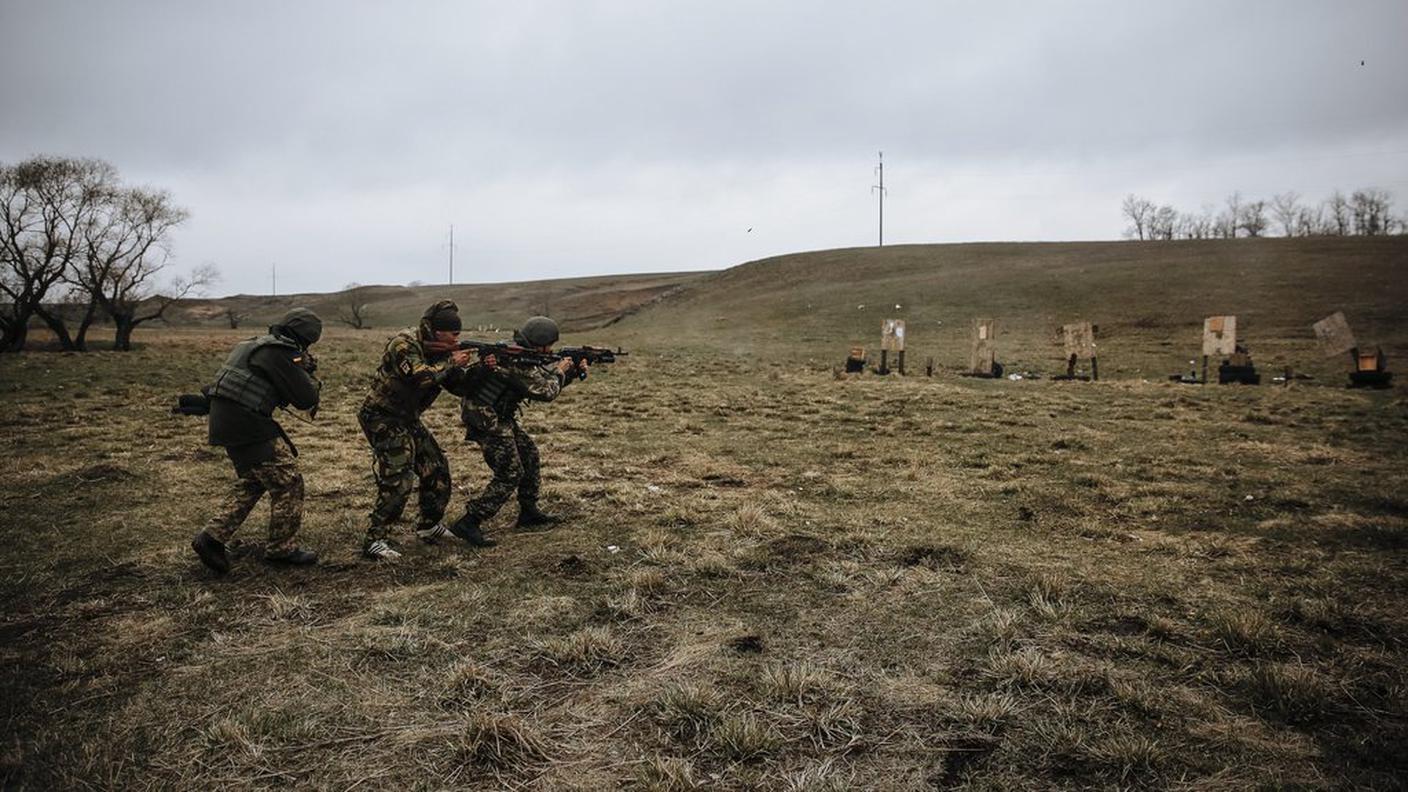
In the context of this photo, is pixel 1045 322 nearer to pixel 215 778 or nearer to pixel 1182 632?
pixel 1182 632

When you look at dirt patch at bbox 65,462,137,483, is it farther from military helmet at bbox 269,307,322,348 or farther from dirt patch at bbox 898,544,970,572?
dirt patch at bbox 898,544,970,572

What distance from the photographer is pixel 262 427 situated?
238 inches

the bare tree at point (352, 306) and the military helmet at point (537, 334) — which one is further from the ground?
the bare tree at point (352, 306)

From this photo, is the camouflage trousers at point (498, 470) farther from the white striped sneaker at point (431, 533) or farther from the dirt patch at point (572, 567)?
the dirt patch at point (572, 567)

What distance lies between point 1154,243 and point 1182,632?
225ft

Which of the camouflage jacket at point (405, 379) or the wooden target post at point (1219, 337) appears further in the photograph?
the wooden target post at point (1219, 337)

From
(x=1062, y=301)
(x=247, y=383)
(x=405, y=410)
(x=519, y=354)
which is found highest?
(x=1062, y=301)

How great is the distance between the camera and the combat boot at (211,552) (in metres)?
Answer: 5.98

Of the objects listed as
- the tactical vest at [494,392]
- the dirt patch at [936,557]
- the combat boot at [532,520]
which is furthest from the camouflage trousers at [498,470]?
the dirt patch at [936,557]

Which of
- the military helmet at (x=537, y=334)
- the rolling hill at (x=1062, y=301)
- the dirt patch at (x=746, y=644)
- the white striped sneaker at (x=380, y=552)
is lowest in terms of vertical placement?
the dirt patch at (x=746, y=644)

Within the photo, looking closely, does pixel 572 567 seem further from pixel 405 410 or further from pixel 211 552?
pixel 211 552

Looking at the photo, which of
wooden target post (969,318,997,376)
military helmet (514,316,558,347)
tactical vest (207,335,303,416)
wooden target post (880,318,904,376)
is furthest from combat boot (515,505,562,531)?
wooden target post (969,318,997,376)

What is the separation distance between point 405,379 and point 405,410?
32cm

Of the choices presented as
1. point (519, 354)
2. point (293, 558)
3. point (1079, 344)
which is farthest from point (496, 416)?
point (1079, 344)
